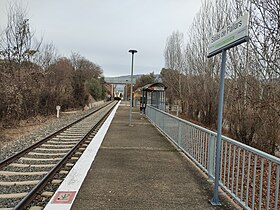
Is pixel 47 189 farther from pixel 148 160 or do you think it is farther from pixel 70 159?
pixel 148 160

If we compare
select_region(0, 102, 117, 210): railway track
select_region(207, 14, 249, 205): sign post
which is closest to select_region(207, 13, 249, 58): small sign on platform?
select_region(207, 14, 249, 205): sign post

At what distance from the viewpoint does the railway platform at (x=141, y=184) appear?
3.57 metres

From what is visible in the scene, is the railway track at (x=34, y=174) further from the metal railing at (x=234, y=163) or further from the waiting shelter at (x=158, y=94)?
the waiting shelter at (x=158, y=94)

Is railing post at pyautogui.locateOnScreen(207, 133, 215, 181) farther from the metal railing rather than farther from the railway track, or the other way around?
the railway track

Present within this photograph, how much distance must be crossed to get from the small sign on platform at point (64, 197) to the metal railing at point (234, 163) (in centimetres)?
251

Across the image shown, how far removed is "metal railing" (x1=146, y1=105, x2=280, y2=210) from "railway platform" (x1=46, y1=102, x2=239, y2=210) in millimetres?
243

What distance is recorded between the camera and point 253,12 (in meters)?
8.31

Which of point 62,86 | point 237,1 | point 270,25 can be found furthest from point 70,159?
point 62,86

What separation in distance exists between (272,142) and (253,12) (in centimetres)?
483

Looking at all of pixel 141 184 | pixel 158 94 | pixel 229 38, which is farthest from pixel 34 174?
pixel 158 94

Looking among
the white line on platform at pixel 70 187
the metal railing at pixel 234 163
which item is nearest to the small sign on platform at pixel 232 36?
the metal railing at pixel 234 163

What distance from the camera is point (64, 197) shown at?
370 cm

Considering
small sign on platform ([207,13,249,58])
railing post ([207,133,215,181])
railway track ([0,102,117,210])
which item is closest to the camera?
small sign on platform ([207,13,249,58])

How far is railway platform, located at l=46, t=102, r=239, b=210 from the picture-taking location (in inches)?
141
